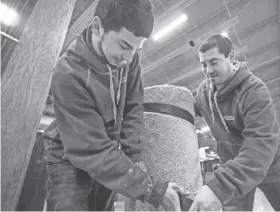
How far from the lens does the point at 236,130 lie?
117cm

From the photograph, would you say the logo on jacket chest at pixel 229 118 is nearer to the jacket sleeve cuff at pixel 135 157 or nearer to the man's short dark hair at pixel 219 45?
the man's short dark hair at pixel 219 45

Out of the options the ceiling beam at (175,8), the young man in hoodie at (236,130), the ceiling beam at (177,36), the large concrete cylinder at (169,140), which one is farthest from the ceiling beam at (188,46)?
the large concrete cylinder at (169,140)

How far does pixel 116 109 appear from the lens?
83 cm

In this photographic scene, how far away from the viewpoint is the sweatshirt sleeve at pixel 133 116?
82 cm

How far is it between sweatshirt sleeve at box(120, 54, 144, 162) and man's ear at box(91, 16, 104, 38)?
24 cm

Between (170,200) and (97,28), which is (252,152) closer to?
(170,200)

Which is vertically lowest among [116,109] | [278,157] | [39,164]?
[39,164]

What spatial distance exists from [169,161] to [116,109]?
1.07ft

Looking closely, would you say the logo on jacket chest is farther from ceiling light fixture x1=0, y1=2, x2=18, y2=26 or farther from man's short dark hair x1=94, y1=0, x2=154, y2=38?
ceiling light fixture x1=0, y1=2, x2=18, y2=26

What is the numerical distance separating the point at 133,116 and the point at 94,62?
11.4 inches

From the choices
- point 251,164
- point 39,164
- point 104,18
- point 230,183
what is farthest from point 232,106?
point 39,164

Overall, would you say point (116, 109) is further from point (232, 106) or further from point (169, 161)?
point (232, 106)

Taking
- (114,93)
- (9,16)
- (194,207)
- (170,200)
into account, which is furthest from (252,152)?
(9,16)

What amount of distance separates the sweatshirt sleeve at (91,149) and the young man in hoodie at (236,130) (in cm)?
26
